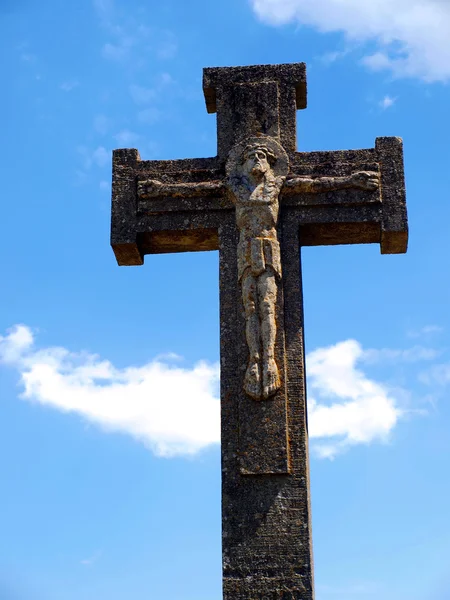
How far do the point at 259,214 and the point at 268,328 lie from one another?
116 centimetres

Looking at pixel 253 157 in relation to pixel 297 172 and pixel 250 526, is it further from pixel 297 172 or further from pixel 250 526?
pixel 250 526

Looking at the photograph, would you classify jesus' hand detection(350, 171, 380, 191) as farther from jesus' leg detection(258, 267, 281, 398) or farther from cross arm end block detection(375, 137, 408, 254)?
jesus' leg detection(258, 267, 281, 398)

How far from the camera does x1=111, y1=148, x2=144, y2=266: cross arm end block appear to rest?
10195 mm

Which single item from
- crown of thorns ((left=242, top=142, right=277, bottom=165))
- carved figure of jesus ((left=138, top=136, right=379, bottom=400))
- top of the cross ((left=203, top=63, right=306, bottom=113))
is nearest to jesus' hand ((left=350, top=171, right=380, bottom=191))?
carved figure of jesus ((left=138, top=136, right=379, bottom=400))

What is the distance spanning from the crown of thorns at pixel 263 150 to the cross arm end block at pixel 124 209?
3.82 feet

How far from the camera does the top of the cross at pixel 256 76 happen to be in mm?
10555

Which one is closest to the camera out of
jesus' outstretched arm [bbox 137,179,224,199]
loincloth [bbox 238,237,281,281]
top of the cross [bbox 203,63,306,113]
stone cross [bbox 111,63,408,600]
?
stone cross [bbox 111,63,408,600]

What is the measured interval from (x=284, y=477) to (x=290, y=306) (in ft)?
5.30

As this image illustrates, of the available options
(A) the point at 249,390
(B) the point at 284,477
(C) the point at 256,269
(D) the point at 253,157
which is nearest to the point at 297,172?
(D) the point at 253,157

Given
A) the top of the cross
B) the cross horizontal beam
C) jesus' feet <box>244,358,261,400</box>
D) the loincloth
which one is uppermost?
the top of the cross

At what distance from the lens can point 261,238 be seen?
9680 millimetres

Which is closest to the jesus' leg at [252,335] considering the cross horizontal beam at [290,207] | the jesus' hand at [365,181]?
the cross horizontal beam at [290,207]

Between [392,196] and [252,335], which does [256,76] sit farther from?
[252,335]

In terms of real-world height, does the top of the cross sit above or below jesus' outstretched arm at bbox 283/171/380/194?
above
